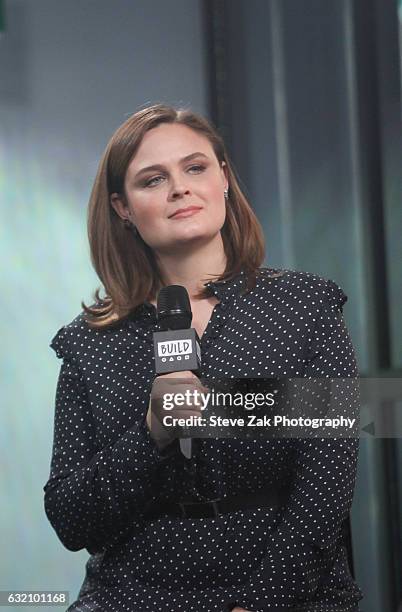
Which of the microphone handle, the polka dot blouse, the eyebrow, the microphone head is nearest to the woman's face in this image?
the eyebrow

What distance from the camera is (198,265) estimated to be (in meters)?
1.63

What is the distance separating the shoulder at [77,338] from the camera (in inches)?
64.3

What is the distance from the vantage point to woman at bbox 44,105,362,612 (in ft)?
4.82

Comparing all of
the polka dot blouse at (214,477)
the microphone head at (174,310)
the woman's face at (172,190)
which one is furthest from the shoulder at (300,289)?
the microphone head at (174,310)

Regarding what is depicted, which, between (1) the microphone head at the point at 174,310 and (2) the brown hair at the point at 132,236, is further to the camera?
(2) the brown hair at the point at 132,236

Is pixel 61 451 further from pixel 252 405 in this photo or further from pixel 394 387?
pixel 394 387

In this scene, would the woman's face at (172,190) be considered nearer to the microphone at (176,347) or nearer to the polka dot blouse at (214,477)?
the polka dot blouse at (214,477)

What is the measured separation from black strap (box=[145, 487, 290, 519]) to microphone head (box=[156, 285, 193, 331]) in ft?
1.09

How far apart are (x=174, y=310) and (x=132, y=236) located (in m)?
0.33

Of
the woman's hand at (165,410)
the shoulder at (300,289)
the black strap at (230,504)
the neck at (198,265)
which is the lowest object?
the black strap at (230,504)

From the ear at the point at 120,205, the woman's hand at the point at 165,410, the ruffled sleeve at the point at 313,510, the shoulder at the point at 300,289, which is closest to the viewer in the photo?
the woman's hand at the point at 165,410

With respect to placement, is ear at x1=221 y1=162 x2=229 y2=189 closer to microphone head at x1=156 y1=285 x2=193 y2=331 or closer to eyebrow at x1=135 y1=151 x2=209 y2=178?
eyebrow at x1=135 y1=151 x2=209 y2=178

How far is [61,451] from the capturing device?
1.59 metres

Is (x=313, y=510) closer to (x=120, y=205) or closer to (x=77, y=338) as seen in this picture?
(x=77, y=338)
